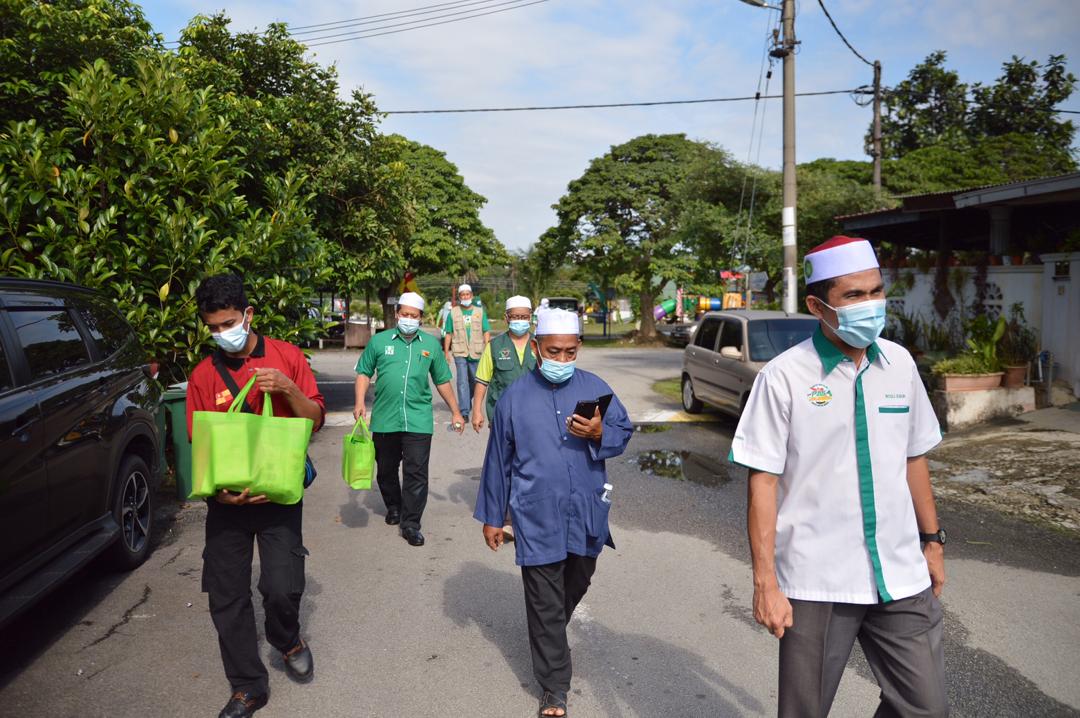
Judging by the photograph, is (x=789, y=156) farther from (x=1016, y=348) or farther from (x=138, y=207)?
(x=138, y=207)

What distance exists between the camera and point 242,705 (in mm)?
3598

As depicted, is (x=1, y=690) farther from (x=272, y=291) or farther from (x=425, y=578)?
(x=272, y=291)

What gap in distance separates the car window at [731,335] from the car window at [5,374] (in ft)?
28.5

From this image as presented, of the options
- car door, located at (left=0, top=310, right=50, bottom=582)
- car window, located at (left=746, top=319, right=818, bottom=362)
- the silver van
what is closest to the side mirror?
the silver van

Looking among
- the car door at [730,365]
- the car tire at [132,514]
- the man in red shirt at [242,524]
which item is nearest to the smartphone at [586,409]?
the man in red shirt at [242,524]

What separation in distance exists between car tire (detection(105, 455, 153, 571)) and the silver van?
6.86 m

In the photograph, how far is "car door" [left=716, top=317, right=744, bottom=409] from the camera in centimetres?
1075

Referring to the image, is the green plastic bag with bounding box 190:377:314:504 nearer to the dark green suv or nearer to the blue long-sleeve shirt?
the blue long-sleeve shirt

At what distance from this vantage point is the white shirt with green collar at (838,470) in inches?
98.1

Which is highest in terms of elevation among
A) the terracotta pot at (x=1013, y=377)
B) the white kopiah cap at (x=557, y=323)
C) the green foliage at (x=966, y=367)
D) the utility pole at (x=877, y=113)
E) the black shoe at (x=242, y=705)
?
the utility pole at (x=877, y=113)

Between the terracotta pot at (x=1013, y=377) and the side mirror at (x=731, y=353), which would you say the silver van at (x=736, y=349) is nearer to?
the side mirror at (x=731, y=353)

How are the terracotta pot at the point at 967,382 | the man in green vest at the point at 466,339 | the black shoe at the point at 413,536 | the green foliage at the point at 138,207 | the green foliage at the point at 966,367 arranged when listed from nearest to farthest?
1. the black shoe at the point at 413,536
2. the green foliage at the point at 138,207
3. the terracotta pot at the point at 967,382
4. the green foliage at the point at 966,367
5. the man in green vest at the point at 466,339

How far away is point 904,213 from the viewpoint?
13.1 metres

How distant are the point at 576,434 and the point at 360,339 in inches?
1045
